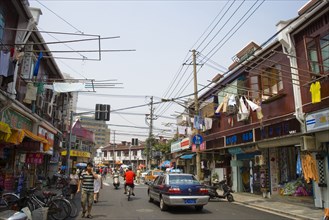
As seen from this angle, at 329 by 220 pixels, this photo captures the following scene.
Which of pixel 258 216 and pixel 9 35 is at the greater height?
pixel 9 35

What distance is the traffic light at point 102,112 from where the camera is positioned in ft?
72.8

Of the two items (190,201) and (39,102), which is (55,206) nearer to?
(190,201)

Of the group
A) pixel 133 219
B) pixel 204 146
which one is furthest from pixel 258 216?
pixel 204 146

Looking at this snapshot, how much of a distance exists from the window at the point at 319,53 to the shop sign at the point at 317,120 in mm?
1870

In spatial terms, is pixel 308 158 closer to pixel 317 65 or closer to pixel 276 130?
pixel 276 130

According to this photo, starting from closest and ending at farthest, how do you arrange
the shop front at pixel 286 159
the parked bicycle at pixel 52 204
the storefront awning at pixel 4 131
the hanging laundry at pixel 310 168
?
the parked bicycle at pixel 52 204 → the storefront awning at pixel 4 131 → the hanging laundry at pixel 310 168 → the shop front at pixel 286 159

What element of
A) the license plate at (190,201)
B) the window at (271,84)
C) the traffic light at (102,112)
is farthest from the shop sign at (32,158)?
the window at (271,84)

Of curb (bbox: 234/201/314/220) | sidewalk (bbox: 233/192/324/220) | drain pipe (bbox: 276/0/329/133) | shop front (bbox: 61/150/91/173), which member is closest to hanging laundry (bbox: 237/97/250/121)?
drain pipe (bbox: 276/0/329/133)

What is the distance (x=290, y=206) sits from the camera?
1384 centimetres

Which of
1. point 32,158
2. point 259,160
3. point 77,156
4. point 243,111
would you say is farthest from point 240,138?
point 77,156

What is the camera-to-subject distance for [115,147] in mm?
80625

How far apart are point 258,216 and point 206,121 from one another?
13.5 m

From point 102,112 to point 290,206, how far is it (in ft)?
A: 46.4

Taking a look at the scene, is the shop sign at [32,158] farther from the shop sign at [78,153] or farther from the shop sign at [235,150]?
the shop sign at [78,153]
